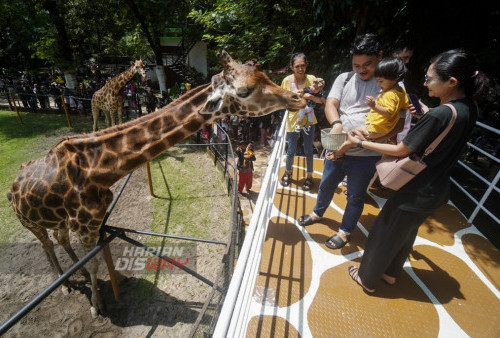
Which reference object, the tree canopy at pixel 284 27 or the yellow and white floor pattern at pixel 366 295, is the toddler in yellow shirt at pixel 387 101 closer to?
the yellow and white floor pattern at pixel 366 295

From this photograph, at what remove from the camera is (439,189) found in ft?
6.90

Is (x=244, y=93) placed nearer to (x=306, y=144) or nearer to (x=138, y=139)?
(x=138, y=139)

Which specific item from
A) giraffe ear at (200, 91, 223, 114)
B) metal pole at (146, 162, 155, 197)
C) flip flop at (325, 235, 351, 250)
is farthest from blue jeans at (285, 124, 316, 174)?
metal pole at (146, 162, 155, 197)

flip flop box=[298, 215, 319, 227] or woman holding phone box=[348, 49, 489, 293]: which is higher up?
woman holding phone box=[348, 49, 489, 293]

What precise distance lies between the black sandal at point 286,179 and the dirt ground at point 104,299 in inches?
86.0

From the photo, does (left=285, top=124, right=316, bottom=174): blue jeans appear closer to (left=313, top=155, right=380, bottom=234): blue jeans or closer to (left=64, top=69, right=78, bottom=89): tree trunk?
(left=313, top=155, right=380, bottom=234): blue jeans

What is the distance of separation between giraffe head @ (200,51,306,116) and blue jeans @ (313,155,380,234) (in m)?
0.98

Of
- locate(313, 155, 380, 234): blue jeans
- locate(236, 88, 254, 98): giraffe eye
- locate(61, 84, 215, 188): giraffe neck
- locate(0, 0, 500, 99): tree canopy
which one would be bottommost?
locate(313, 155, 380, 234): blue jeans

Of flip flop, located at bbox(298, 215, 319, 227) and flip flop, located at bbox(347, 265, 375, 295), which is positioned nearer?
flip flop, located at bbox(347, 265, 375, 295)

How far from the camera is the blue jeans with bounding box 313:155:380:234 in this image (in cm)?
288

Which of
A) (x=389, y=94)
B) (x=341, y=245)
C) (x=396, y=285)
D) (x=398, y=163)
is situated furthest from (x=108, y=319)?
(x=389, y=94)

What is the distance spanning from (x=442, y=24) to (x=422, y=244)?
4621 mm

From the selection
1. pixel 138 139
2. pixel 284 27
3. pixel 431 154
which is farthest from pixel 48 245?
pixel 284 27

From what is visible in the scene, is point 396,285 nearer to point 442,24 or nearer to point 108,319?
point 108,319
